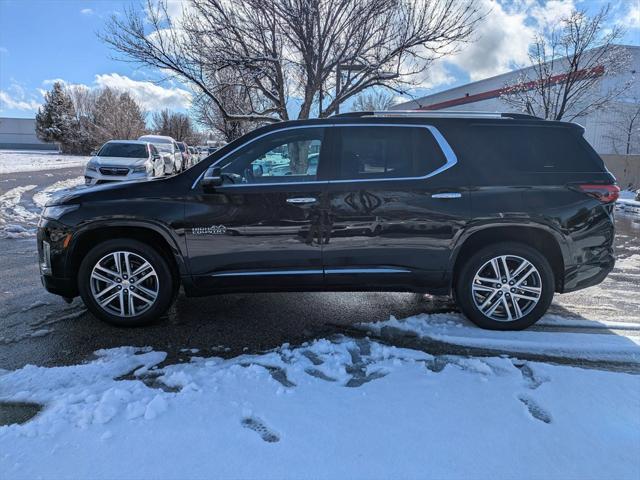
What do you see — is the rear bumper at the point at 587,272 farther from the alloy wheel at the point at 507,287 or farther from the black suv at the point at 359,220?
the alloy wheel at the point at 507,287

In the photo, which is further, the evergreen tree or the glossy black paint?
the evergreen tree

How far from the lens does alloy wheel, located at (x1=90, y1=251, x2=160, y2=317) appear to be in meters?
3.95

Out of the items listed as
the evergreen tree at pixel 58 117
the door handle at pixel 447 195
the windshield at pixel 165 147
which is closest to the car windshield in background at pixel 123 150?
the windshield at pixel 165 147

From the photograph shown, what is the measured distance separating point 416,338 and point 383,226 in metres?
1.04

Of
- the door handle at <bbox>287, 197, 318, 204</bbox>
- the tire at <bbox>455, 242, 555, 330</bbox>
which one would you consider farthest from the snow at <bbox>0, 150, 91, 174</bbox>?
the tire at <bbox>455, 242, 555, 330</bbox>

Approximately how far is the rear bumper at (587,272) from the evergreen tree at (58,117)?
64.2 metres

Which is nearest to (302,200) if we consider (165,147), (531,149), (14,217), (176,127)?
(531,149)

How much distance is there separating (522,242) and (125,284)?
3701 mm

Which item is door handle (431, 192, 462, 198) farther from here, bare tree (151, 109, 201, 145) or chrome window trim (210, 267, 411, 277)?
bare tree (151, 109, 201, 145)

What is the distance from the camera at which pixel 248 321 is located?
4.31 m

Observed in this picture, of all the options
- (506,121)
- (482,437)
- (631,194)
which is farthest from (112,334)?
(631,194)

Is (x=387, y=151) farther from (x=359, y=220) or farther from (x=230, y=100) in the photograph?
(x=230, y=100)

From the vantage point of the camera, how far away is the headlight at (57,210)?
391 centimetres

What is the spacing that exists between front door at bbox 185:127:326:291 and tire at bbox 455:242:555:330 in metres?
1.41
